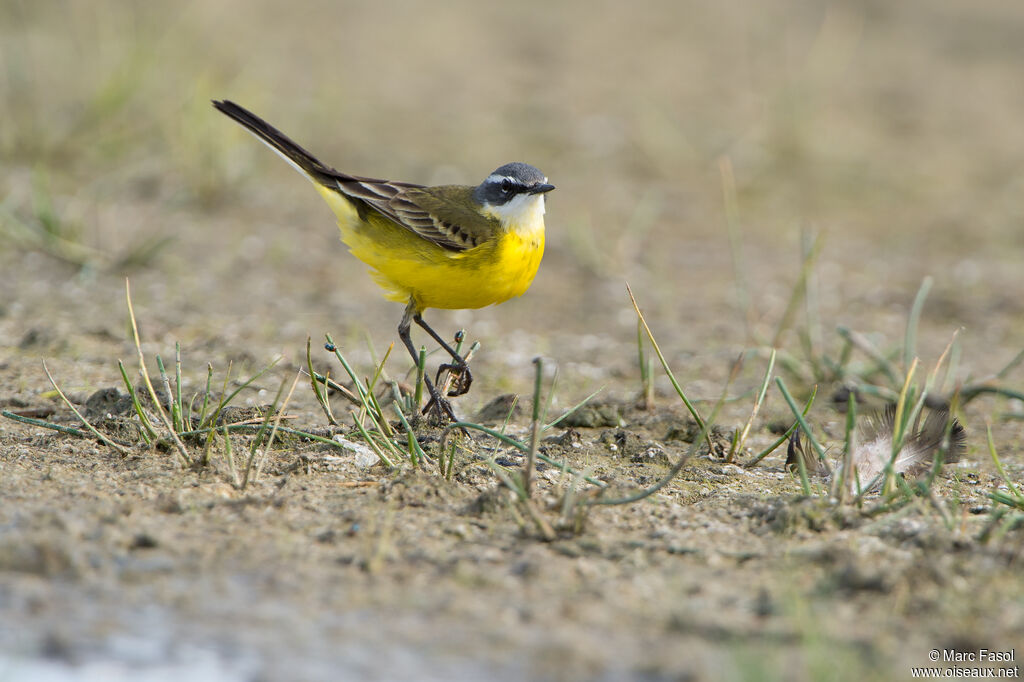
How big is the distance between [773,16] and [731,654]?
40.3 feet

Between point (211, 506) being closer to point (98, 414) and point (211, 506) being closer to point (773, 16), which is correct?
point (98, 414)

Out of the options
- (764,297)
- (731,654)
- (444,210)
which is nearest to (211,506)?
(731,654)

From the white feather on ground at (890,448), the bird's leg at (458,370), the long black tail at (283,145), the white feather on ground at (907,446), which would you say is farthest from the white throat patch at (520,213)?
the white feather on ground at (907,446)

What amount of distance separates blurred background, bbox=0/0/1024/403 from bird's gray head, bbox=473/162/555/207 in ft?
3.26

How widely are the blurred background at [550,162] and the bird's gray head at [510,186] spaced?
994 mm

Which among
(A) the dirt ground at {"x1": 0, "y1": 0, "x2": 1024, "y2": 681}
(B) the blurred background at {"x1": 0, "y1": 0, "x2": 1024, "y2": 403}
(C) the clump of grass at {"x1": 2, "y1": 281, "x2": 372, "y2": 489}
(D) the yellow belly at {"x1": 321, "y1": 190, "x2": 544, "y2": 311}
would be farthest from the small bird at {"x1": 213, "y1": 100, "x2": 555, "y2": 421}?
(C) the clump of grass at {"x1": 2, "y1": 281, "x2": 372, "y2": 489}

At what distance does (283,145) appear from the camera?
5.52m

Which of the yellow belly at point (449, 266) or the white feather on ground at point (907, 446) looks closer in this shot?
the white feather on ground at point (907, 446)

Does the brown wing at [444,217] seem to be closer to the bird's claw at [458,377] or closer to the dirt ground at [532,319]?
the bird's claw at [458,377]

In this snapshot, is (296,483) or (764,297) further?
(764,297)

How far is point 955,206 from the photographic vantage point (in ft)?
30.2

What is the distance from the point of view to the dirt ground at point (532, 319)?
291 cm

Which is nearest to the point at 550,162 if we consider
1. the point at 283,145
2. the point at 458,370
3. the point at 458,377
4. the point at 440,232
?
the point at 283,145

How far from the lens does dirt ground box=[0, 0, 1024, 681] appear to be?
2.91m
